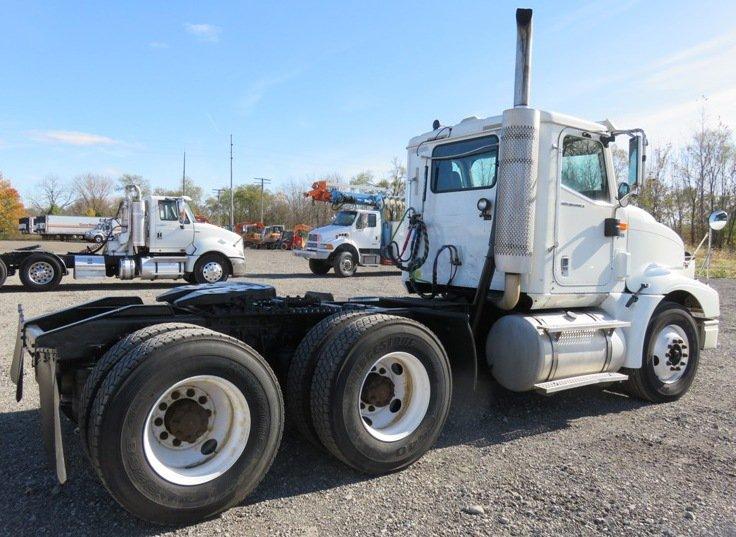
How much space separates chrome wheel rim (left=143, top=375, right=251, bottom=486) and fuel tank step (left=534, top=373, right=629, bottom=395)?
266 centimetres

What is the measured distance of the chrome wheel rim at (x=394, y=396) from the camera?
162 inches

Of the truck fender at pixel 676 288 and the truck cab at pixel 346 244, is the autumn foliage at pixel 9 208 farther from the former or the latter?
the truck fender at pixel 676 288

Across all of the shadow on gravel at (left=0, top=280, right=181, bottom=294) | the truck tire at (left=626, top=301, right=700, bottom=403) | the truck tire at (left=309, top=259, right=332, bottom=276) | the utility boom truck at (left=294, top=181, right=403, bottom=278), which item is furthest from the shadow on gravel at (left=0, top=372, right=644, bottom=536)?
the truck tire at (left=309, top=259, right=332, bottom=276)

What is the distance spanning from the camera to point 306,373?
392cm

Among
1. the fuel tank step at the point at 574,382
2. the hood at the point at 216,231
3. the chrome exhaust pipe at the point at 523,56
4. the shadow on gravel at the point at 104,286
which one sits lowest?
the shadow on gravel at the point at 104,286

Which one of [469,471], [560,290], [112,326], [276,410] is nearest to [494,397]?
[560,290]

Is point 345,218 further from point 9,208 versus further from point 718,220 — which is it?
point 9,208

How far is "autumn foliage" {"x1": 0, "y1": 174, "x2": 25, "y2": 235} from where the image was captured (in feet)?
226

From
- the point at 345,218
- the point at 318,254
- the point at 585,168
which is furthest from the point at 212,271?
the point at 585,168

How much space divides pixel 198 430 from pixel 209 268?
13.6 meters

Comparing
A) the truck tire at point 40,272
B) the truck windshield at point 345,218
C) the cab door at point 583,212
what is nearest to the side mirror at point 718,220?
the cab door at point 583,212

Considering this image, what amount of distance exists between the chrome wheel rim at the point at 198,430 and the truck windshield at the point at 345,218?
57.9 feet

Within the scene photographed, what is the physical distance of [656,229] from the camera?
6172 mm

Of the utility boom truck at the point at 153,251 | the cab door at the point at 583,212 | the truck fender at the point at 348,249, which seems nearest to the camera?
the cab door at the point at 583,212
